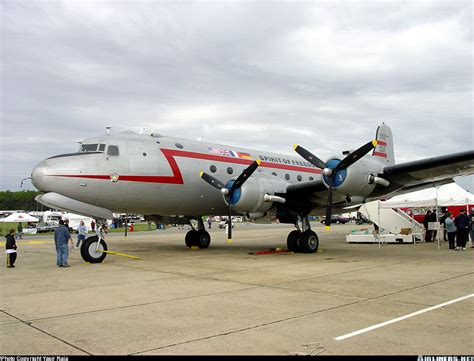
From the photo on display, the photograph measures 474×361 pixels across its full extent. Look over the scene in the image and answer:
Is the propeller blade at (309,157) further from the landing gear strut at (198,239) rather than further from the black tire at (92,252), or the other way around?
the black tire at (92,252)

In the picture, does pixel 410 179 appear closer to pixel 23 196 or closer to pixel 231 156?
pixel 231 156

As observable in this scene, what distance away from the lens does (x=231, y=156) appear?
58.0 ft

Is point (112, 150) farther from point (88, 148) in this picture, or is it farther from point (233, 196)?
point (233, 196)

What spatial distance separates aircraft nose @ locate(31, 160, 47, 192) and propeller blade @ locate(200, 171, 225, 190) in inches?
220

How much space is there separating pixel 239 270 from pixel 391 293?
183 inches


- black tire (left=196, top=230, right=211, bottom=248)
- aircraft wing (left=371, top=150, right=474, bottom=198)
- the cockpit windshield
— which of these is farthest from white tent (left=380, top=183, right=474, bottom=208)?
the cockpit windshield

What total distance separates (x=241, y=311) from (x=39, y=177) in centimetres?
887

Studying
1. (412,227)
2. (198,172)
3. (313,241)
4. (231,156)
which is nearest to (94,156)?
(198,172)

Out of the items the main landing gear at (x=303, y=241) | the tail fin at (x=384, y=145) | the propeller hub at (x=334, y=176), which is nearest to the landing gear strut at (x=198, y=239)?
the main landing gear at (x=303, y=241)

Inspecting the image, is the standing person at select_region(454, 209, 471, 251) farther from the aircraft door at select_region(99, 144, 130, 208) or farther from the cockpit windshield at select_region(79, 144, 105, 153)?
the cockpit windshield at select_region(79, 144, 105, 153)

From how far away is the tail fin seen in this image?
18.3 m

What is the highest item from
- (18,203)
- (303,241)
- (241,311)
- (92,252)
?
(18,203)

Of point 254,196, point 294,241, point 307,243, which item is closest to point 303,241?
point 307,243

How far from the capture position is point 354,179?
14.1 m
